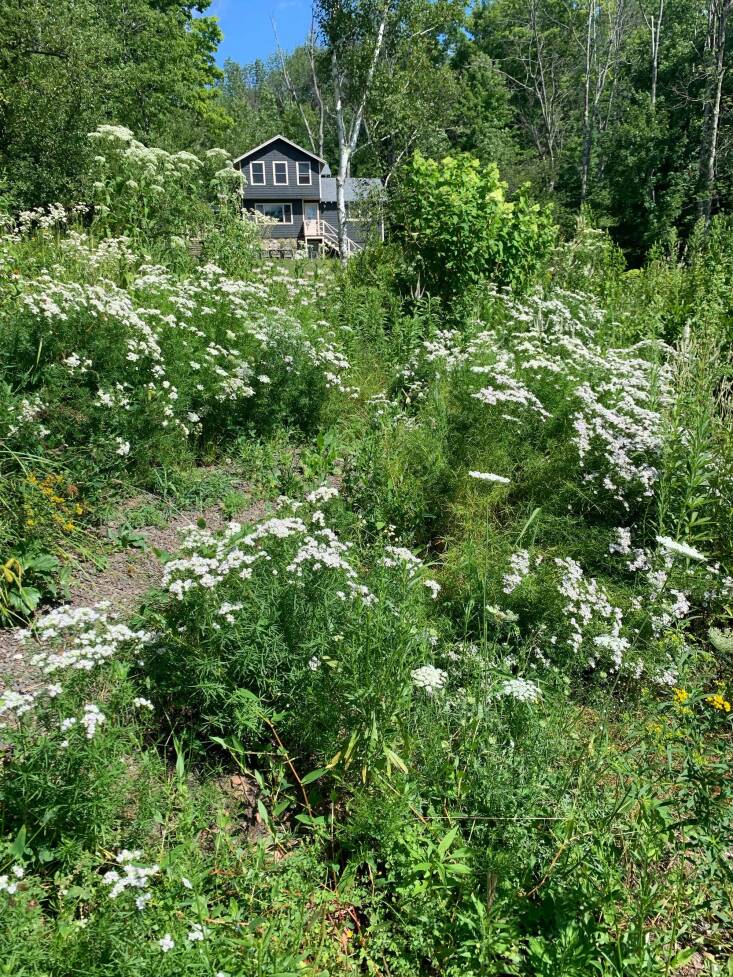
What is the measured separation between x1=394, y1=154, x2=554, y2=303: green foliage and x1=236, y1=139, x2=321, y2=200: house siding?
33572 mm

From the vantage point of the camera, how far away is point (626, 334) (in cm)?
729

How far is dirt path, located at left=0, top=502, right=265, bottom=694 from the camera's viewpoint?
10.2 feet

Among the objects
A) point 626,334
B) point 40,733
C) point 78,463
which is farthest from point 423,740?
point 626,334

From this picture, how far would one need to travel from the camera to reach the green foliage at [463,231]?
25.4 ft

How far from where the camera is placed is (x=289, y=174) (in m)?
39.2

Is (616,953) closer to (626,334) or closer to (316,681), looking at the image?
(316,681)

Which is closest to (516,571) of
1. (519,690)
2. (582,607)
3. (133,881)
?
(582,607)

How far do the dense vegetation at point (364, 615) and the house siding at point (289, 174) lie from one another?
33.7m

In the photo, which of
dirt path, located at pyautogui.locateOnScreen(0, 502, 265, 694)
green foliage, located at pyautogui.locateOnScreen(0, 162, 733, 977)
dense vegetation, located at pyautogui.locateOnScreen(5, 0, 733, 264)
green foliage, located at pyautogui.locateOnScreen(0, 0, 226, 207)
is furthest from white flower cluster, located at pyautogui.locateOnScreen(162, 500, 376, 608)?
green foliage, located at pyautogui.locateOnScreen(0, 0, 226, 207)

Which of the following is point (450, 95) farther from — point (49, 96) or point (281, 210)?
point (281, 210)

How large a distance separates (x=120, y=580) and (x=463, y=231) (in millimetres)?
5685

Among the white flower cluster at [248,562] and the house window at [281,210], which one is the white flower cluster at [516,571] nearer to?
the white flower cluster at [248,562]

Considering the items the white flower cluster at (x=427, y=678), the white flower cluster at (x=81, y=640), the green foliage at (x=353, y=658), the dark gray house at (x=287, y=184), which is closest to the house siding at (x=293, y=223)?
the dark gray house at (x=287, y=184)

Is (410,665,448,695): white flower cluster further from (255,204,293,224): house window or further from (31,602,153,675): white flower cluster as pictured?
(255,204,293,224): house window
